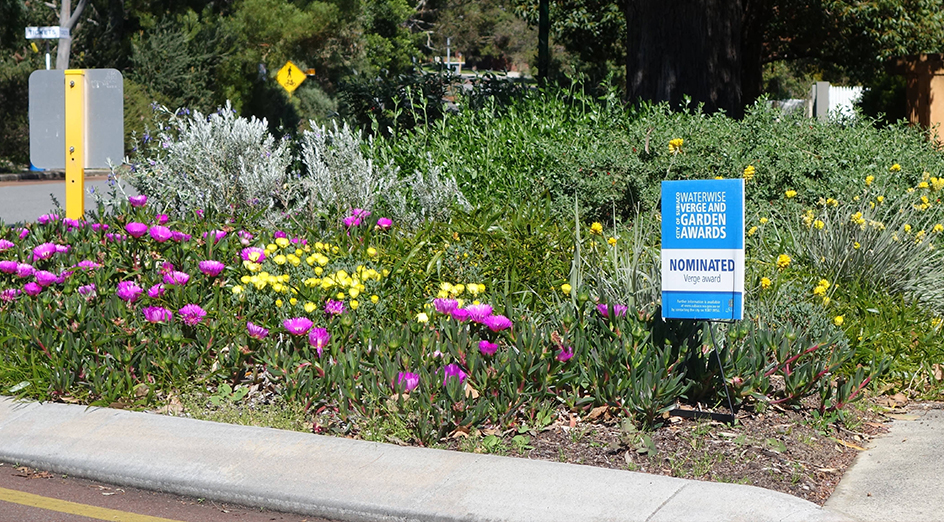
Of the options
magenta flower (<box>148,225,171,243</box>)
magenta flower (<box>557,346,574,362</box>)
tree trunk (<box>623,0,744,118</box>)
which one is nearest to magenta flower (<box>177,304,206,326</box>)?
magenta flower (<box>148,225,171,243</box>)

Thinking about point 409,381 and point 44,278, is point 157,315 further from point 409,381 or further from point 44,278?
point 409,381

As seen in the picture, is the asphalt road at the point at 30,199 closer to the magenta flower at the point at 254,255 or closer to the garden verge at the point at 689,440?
the magenta flower at the point at 254,255

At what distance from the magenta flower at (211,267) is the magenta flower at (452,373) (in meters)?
1.80

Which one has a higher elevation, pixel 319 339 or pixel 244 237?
pixel 244 237

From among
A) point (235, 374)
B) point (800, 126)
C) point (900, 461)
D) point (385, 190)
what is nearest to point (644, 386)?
point (900, 461)

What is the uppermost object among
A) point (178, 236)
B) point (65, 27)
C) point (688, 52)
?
point (65, 27)

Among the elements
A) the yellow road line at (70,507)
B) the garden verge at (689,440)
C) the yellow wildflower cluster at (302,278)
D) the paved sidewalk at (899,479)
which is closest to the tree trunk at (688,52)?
the yellow wildflower cluster at (302,278)

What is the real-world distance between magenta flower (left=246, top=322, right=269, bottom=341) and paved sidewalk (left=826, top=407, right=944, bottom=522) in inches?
121

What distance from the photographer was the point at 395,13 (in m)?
51.5

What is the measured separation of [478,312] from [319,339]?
874 mm

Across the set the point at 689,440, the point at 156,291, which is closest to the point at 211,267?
the point at 156,291

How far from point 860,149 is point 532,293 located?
3.88 m

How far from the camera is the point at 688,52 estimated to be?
1092 cm

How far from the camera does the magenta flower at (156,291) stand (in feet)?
19.7
